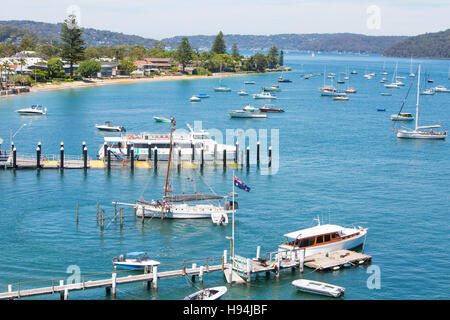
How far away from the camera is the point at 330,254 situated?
1735 inches

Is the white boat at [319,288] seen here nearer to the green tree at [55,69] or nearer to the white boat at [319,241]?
the white boat at [319,241]

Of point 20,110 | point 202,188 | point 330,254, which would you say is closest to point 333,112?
point 20,110

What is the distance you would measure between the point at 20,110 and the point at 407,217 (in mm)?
88087

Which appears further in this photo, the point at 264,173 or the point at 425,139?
the point at 425,139

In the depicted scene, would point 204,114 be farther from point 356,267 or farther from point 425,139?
point 356,267

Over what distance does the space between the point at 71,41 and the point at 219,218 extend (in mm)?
150195

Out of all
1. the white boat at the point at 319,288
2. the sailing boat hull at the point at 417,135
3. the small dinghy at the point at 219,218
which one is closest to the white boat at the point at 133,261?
the white boat at the point at 319,288

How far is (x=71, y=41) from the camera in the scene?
187500 mm

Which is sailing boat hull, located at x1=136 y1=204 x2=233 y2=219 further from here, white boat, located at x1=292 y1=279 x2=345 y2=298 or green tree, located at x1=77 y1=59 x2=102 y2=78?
green tree, located at x1=77 y1=59 x2=102 y2=78

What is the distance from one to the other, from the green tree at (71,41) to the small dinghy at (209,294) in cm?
16046

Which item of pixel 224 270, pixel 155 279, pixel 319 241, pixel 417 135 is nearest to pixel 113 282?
pixel 155 279

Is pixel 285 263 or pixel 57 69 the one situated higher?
pixel 57 69

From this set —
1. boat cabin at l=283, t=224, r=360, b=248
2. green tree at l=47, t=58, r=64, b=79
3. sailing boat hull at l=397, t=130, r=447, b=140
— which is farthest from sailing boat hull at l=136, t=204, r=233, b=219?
green tree at l=47, t=58, r=64, b=79
